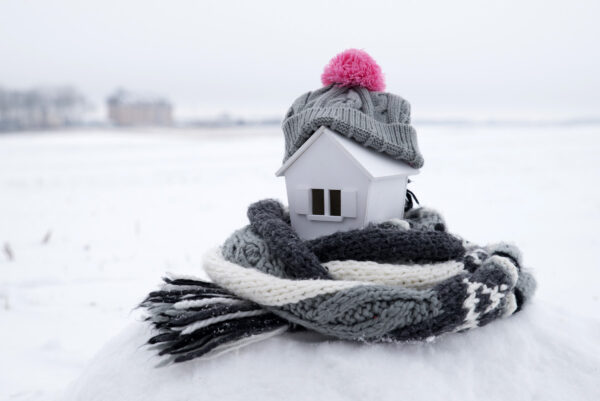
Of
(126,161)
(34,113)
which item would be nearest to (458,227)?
(126,161)

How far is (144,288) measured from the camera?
10.8 ft

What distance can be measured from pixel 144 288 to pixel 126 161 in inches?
383

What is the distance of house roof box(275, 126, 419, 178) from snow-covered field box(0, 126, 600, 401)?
53cm

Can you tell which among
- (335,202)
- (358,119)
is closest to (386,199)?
(335,202)

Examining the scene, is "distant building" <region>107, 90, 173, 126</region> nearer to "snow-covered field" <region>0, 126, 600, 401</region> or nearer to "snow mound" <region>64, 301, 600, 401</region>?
"snow-covered field" <region>0, 126, 600, 401</region>

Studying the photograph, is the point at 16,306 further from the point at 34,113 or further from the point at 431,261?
the point at 34,113

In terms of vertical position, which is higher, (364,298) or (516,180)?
(364,298)

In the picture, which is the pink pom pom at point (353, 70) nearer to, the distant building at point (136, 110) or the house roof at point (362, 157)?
the house roof at point (362, 157)

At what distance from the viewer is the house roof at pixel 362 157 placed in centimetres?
138

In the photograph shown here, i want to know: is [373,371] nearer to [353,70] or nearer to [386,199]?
[386,199]

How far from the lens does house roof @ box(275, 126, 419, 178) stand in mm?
1375

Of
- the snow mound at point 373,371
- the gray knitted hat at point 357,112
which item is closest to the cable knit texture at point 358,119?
the gray knitted hat at point 357,112

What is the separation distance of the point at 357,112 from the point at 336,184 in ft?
0.79

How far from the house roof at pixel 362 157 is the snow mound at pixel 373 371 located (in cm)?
53
